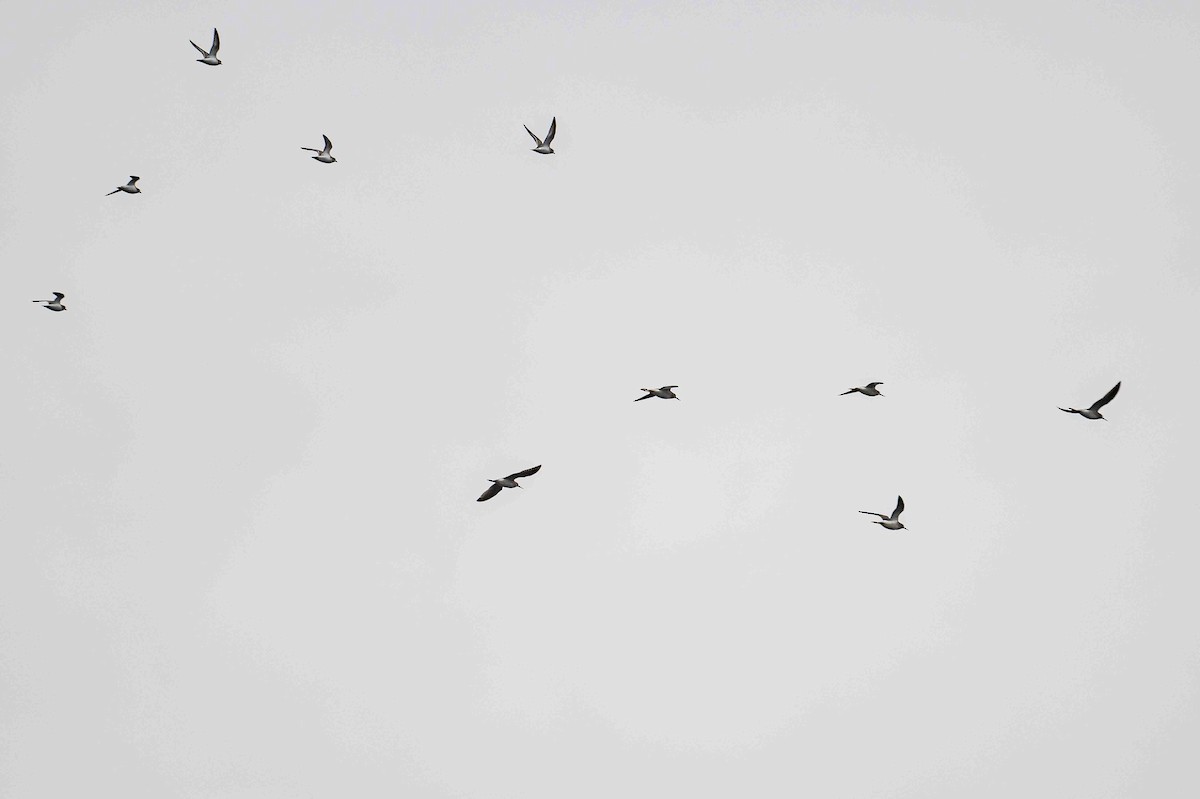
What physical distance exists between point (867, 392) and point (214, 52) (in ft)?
154

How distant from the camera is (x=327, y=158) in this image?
134 meters

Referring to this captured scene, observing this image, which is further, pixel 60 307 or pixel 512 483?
pixel 60 307

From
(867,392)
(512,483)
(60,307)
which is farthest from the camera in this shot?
(60,307)

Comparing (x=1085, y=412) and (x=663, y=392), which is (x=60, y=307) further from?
(x=1085, y=412)

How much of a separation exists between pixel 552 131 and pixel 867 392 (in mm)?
27664

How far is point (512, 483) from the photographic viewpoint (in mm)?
109000

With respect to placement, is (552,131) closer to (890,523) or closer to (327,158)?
(327,158)

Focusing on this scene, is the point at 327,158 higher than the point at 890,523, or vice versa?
the point at 327,158

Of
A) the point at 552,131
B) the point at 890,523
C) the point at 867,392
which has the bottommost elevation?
the point at 890,523

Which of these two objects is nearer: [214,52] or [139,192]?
[214,52]

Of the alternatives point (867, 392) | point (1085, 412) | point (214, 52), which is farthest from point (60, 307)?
point (1085, 412)

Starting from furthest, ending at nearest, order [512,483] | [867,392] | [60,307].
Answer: [60,307] < [867,392] < [512,483]

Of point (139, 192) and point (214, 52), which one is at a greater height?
point (214, 52)

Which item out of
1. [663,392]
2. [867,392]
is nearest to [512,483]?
[663,392]
